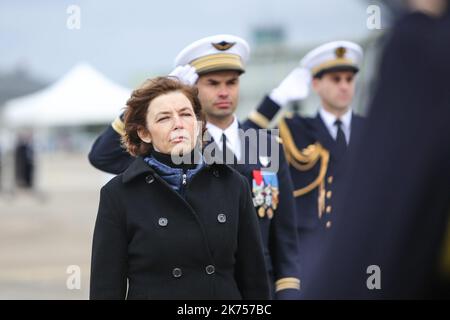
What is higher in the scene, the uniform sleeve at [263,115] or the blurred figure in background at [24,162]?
the blurred figure in background at [24,162]

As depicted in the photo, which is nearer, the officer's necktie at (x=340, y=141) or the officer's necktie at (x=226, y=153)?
the officer's necktie at (x=226, y=153)

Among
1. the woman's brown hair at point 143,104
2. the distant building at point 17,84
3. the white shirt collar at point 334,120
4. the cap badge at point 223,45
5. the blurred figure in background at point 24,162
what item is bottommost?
the woman's brown hair at point 143,104

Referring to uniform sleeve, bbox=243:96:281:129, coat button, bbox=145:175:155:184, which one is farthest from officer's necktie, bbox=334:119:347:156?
coat button, bbox=145:175:155:184

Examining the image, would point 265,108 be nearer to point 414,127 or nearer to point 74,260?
point 414,127

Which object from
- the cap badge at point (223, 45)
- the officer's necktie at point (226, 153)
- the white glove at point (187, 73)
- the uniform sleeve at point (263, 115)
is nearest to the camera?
the white glove at point (187, 73)

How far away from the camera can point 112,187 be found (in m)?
2.63

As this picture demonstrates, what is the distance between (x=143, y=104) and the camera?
9.16ft

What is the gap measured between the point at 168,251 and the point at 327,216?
1374mm

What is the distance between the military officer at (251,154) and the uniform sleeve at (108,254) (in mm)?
737

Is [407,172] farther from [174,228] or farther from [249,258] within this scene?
[249,258]

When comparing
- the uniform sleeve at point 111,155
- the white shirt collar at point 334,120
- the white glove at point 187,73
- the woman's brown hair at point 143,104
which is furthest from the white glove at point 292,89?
the woman's brown hair at point 143,104

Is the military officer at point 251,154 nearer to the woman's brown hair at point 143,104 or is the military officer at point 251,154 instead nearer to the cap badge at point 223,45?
the cap badge at point 223,45

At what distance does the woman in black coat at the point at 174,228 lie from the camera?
2584 mm
